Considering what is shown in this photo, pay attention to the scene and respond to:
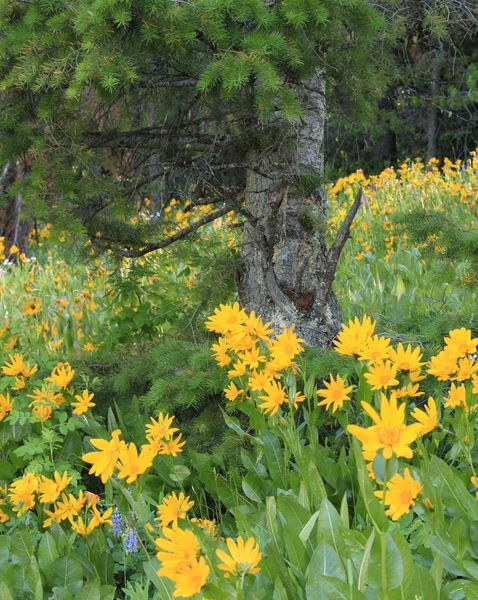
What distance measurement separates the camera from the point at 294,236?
3.10 metres

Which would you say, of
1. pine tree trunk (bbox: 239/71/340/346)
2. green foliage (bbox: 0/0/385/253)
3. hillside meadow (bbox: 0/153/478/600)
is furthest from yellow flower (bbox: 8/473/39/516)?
pine tree trunk (bbox: 239/71/340/346)

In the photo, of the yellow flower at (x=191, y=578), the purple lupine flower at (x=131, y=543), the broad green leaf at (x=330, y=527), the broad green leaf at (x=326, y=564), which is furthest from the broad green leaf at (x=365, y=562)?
the purple lupine flower at (x=131, y=543)

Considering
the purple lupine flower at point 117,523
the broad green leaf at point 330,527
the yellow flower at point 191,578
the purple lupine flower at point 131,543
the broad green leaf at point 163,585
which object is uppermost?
the yellow flower at point 191,578

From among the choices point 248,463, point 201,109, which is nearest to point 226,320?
point 248,463

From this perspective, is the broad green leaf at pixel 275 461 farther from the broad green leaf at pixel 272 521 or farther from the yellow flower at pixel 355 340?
the yellow flower at pixel 355 340

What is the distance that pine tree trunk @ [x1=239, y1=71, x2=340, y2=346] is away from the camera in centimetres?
303

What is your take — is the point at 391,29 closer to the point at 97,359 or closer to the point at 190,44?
the point at 190,44

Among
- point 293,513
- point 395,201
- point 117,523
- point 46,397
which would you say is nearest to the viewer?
point 293,513

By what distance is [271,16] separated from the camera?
2.31 meters

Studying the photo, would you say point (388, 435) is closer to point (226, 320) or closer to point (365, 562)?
point (365, 562)

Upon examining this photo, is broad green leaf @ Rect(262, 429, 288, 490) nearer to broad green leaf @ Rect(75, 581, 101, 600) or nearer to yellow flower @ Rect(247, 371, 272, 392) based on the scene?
yellow flower @ Rect(247, 371, 272, 392)

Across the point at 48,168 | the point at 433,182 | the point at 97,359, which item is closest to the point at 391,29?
the point at 48,168

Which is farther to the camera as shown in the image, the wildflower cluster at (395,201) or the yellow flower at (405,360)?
the wildflower cluster at (395,201)

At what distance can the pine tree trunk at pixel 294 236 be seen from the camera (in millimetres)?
3033
